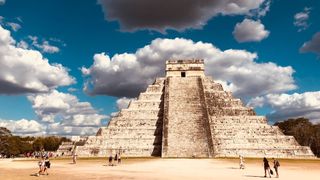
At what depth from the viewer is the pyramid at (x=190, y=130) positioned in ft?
106

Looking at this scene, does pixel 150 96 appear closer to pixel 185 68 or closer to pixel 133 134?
pixel 133 134

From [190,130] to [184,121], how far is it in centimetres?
149

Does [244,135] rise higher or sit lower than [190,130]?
lower

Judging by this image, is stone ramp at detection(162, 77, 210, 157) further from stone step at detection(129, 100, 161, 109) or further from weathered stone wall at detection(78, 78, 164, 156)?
weathered stone wall at detection(78, 78, 164, 156)

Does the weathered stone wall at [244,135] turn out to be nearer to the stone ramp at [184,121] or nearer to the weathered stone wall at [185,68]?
the stone ramp at [184,121]

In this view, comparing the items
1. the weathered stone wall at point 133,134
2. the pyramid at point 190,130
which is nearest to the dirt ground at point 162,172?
the pyramid at point 190,130

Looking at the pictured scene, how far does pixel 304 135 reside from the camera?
5116 centimetres

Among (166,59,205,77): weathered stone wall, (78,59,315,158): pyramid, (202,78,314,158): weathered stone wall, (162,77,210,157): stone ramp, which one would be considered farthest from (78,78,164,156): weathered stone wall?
(166,59,205,77): weathered stone wall

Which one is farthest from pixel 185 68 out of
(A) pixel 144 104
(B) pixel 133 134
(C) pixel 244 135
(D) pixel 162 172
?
(D) pixel 162 172

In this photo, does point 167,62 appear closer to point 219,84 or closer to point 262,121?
point 219,84

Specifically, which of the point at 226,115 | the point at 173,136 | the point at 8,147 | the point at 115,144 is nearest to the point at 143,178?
the point at 173,136

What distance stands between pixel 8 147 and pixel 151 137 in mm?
33931

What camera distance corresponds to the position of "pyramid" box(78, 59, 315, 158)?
1268 inches

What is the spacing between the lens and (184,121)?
33.9 metres
